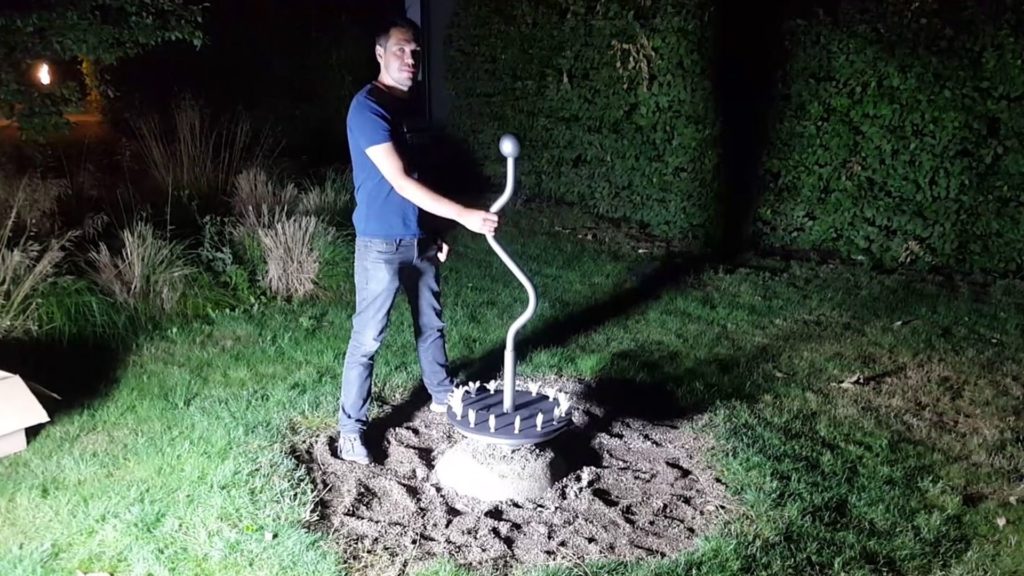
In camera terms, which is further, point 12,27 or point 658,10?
point 658,10

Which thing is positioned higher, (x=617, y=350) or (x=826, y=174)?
(x=826, y=174)

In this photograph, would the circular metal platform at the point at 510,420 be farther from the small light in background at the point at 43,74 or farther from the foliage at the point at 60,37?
the small light in background at the point at 43,74

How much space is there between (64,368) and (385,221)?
98.1 inches

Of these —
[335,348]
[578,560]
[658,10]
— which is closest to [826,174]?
[658,10]

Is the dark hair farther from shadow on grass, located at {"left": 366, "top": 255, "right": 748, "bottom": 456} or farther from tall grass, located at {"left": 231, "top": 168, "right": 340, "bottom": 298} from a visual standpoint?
tall grass, located at {"left": 231, "top": 168, "right": 340, "bottom": 298}

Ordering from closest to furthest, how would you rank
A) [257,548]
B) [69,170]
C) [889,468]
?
[257,548], [889,468], [69,170]

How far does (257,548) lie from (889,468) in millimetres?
2912

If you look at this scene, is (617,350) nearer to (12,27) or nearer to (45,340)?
(45,340)

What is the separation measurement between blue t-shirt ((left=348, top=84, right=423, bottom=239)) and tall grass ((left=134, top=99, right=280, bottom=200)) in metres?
4.53

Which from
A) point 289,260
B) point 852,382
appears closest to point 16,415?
point 289,260

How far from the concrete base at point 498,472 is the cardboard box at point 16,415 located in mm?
1974

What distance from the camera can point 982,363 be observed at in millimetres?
5855

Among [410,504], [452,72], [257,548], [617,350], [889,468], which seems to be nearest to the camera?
[257,548]

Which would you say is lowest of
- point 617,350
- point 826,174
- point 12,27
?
point 617,350
